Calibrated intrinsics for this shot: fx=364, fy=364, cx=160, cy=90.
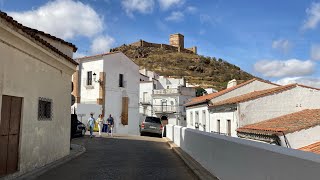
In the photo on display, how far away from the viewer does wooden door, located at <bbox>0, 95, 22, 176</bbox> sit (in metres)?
7.80

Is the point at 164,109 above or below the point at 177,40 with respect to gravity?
below

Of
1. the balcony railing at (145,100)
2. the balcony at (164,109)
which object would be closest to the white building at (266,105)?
the balcony at (164,109)

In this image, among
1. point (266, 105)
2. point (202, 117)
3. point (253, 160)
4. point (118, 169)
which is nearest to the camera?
point (253, 160)

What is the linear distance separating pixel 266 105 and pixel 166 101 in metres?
37.2

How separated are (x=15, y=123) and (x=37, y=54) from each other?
1990 mm

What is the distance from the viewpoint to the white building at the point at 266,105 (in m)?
23.7

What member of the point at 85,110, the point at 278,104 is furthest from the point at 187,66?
the point at 278,104

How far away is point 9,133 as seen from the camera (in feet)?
26.7

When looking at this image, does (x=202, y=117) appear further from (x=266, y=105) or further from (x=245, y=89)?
(x=266, y=105)

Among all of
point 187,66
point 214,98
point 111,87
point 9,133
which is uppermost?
point 187,66

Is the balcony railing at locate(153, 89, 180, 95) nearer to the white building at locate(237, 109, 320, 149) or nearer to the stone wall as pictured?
the white building at locate(237, 109, 320, 149)

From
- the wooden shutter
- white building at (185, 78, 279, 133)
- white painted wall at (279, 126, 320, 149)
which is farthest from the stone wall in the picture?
white painted wall at (279, 126, 320, 149)

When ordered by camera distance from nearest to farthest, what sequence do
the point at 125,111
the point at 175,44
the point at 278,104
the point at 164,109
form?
the point at 278,104 → the point at 125,111 → the point at 164,109 → the point at 175,44

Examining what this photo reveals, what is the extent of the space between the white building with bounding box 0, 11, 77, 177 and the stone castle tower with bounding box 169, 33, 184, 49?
450ft
